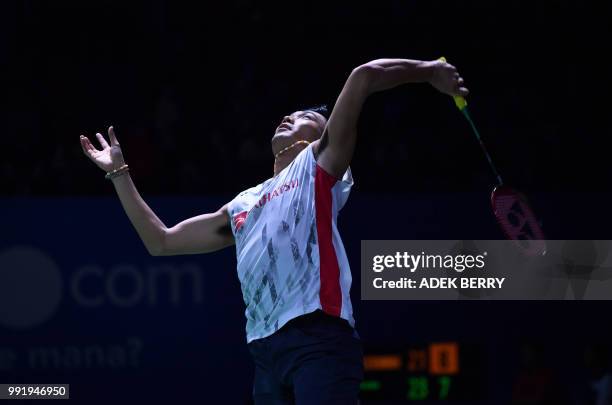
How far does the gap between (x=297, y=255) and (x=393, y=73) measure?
0.57m

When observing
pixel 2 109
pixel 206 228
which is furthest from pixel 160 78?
pixel 206 228

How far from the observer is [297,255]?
2830mm

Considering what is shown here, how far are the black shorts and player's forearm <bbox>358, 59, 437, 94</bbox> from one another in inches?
25.3

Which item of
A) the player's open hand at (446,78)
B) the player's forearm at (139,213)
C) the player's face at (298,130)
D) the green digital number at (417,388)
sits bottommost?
the green digital number at (417,388)

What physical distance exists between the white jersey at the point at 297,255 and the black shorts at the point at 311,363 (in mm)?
34

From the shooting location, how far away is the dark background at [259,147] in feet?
23.1

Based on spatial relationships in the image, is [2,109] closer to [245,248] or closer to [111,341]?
[111,341]

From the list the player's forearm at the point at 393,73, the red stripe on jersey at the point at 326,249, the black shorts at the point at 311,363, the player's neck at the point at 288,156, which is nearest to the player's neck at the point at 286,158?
the player's neck at the point at 288,156

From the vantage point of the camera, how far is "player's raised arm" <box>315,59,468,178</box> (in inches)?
109

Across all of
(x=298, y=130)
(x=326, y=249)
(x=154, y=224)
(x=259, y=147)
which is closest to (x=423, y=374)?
(x=259, y=147)

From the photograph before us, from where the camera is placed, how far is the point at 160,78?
8.41 m

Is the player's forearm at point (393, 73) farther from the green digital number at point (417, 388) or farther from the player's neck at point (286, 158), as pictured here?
the green digital number at point (417, 388)

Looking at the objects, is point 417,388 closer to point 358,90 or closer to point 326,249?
point 326,249

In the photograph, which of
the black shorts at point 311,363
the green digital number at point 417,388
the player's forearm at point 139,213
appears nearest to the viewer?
the black shorts at point 311,363
